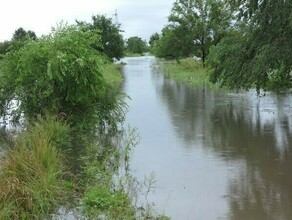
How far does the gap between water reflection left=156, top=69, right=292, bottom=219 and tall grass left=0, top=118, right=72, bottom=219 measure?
2.68 m

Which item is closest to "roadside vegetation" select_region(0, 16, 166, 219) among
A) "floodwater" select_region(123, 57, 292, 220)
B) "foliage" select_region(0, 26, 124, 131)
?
"foliage" select_region(0, 26, 124, 131)

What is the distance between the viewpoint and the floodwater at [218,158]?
7.38m

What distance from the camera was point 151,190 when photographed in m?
8.31

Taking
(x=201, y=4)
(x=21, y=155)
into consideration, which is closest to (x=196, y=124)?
(x=21, y=155)

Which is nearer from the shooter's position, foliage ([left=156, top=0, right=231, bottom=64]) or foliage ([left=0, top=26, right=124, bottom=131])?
foliage ([left=0, top=26, right=124, bottom=131])

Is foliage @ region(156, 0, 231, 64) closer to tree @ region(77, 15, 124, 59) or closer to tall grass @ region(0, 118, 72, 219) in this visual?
tree @ region(77, 15, 124, 59)

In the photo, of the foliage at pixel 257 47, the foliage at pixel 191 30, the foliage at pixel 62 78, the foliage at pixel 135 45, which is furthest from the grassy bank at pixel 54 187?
the foliage at pixel 135 45

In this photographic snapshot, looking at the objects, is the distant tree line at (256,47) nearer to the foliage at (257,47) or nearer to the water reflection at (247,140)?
the foliage at (257,47)

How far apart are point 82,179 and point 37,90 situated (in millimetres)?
5530

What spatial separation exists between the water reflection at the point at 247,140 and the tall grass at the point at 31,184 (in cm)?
268

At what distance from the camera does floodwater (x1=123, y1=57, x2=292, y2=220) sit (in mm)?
7379

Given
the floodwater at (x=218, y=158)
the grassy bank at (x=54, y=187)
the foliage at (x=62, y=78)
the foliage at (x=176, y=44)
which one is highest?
the foliage at (x=176, y=44)

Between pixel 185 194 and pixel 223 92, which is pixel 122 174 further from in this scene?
pixel 223 92

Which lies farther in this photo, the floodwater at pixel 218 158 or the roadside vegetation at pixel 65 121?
the floodwater at pixel 218 158
